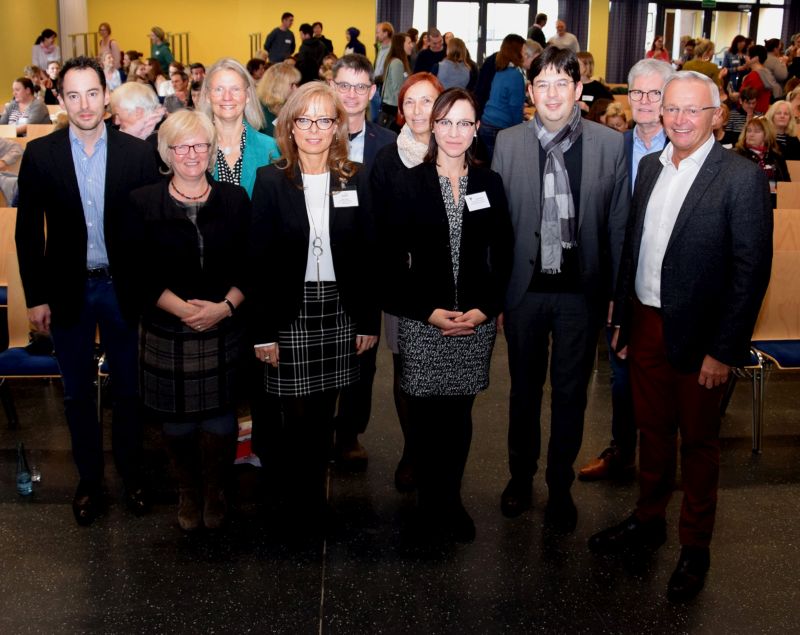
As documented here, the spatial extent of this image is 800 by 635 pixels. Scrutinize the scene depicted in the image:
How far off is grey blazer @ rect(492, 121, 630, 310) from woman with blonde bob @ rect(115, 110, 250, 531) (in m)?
0.96

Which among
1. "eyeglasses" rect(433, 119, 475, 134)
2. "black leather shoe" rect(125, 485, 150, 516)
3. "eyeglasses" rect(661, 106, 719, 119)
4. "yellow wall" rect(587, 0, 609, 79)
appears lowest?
"black leather shoe" rect(125, 485, 150, 516)

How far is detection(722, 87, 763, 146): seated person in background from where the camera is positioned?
8545 mm

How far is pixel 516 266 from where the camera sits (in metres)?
3.10

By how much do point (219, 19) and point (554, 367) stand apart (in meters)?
19.0

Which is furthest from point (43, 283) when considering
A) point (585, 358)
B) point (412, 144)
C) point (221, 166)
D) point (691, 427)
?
point (691, 427)

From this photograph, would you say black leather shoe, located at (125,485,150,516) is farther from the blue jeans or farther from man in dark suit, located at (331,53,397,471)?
man in dark suit, located at (331,53,397,471)

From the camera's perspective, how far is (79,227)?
3064 millimetres

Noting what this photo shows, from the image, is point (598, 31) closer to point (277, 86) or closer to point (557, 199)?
point (277, 86)

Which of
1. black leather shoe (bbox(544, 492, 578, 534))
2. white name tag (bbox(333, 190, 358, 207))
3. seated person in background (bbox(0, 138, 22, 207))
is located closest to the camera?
white name tag (bbox(333, 190, 358, 207))

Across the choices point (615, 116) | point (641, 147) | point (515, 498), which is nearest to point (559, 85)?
point (641, 147)

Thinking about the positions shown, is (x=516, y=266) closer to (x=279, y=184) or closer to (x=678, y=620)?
(x=279, y=184)

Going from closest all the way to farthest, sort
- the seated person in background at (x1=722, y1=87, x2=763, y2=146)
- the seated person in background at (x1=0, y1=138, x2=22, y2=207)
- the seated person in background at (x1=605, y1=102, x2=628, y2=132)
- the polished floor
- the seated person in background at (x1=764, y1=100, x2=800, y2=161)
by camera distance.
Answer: the polished floor < the seated person in background at (x1=0, y1=138, x2=22, y2=207) < the seated person in background at (x1=605, y1=102, x2=628, y2=132) < the seated person in background at (x1=764, y1=100, x2=800, y2=161) < the seated person in background at (x1=722, y1=87, x2=763, y2=146)

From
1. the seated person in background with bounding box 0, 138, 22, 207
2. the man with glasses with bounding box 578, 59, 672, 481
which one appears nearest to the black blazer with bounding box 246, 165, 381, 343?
the man with glasses with bounding box 578, 59, 672, 481

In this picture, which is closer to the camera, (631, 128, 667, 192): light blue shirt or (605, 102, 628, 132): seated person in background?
(631, 128, 667, 192): light blue shirt
